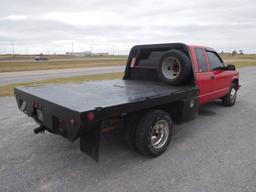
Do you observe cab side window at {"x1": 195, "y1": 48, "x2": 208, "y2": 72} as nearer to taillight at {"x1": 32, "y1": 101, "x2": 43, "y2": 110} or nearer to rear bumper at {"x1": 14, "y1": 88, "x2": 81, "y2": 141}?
rear bumper at {"x1": 14, "y1": 88, "x2": 81, "y2": 141}

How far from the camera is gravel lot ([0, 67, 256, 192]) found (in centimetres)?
258

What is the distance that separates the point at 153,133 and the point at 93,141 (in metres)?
1.12

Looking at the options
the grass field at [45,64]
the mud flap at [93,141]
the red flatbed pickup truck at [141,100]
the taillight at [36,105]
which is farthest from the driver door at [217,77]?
the grass field at [45,64]

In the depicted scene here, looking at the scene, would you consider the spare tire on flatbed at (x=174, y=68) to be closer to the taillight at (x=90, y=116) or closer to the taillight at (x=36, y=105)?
the taillight at (x=90, y=116)

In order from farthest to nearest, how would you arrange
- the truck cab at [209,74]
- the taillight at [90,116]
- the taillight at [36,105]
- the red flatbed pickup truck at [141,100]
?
1. the truck cab at [209,74]
2. the taillight at [36,105]
3. the red flatbed pickup truck at [141,100]
4. the taillight at [90,116]

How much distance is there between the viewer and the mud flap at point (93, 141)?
2605 mm

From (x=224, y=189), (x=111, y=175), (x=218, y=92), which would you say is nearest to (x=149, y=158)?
(x=111, y=175)

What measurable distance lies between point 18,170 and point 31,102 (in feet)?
3.23

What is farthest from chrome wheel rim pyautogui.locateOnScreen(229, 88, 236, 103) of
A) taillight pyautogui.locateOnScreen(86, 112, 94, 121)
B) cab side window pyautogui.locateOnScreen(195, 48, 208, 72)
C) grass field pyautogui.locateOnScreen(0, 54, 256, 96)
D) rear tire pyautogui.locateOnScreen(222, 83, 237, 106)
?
grass field pyautogui.locateOnScreen(0, 54, 256, 96)

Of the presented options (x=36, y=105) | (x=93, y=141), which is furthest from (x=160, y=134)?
(x=36, y=105)

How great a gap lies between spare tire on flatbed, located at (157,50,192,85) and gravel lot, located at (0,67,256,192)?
1108 millimetres

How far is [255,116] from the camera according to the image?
5.35 m

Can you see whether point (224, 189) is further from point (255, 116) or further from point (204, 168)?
point (255, 116)

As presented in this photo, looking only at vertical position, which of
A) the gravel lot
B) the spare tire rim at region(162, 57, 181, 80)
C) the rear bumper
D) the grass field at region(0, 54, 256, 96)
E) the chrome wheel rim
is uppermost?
the spare tire rim at region(162, 57, 181, 80)
